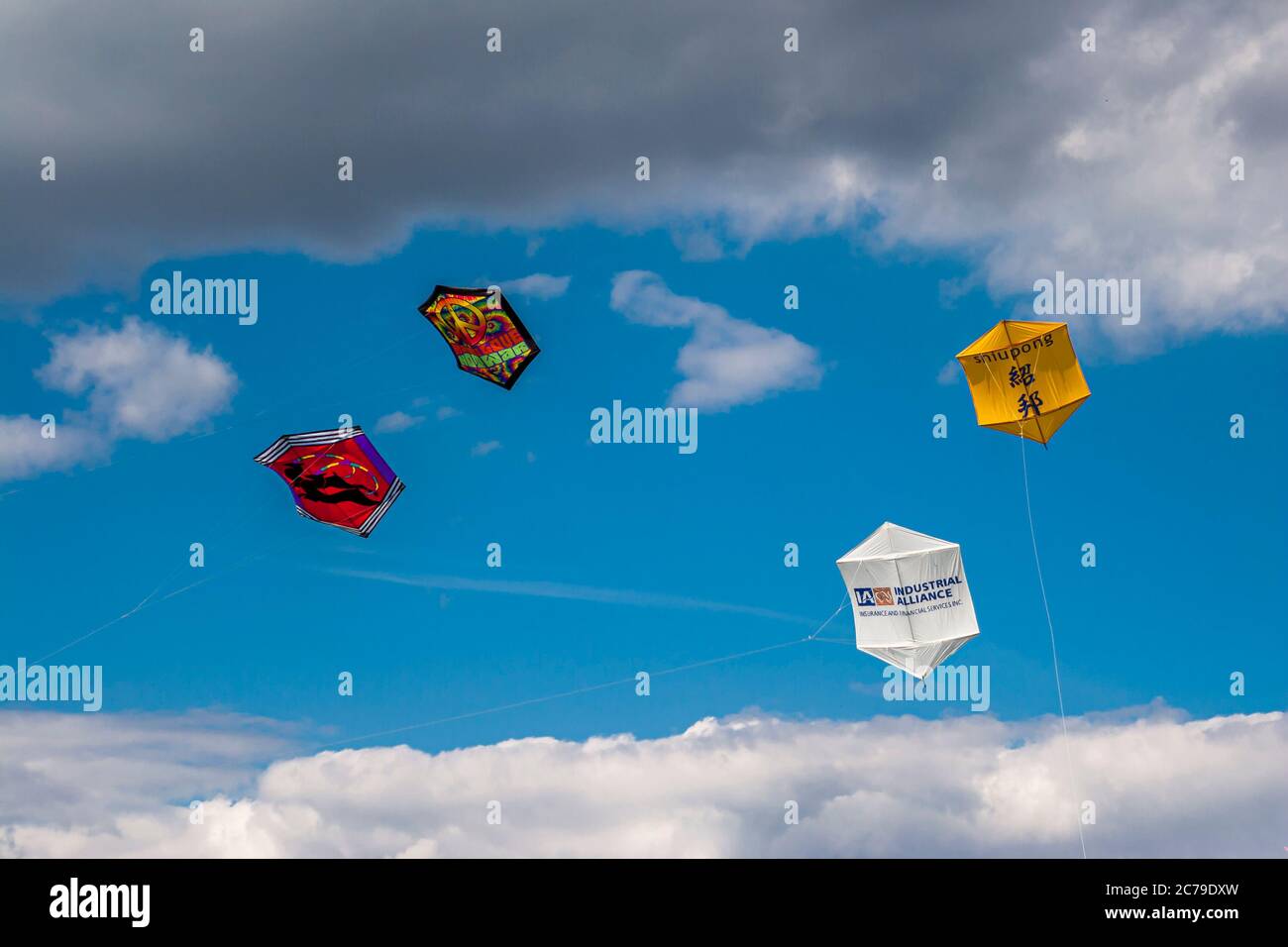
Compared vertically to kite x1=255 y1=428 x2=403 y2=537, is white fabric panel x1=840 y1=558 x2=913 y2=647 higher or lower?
lower

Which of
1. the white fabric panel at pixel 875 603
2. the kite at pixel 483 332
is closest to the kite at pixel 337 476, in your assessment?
the kite at pixel 483 332

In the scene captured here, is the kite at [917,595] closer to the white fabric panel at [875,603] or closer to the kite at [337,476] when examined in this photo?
the white fabric panel at [875,603]

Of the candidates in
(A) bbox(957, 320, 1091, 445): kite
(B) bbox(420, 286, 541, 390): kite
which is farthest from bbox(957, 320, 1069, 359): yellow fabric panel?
(B) bbox(420, 286, 541, 390): kite

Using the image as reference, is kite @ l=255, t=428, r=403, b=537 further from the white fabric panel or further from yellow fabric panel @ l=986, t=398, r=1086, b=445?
yellow fabric panel @ l=986, t=398, r=1086, b=445

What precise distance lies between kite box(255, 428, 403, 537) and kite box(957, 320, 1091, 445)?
30025mm

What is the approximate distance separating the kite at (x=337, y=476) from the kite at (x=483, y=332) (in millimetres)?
6712

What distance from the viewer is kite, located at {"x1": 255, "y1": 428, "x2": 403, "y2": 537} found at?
72.9m

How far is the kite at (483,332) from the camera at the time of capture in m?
72.9
